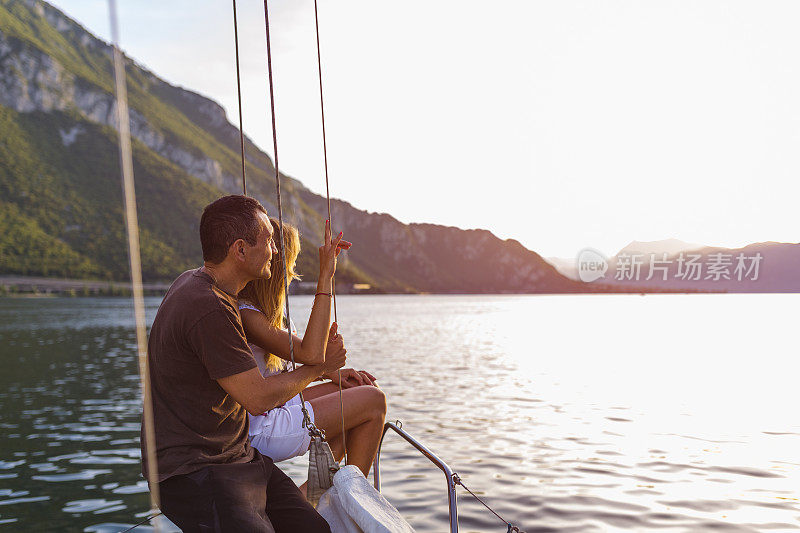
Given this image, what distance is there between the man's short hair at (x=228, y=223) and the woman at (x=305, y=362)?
432mm

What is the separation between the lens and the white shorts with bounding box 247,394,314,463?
153 inches

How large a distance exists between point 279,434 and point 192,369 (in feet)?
3.16

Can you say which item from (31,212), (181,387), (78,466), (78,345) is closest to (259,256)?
(181,387)

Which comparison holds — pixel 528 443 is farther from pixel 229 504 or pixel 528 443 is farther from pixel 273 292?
pixel 229 504

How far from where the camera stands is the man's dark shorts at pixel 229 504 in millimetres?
3141

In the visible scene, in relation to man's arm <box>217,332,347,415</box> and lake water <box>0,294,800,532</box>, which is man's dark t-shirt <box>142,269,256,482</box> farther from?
lake water <box>0,294,800,532</box>

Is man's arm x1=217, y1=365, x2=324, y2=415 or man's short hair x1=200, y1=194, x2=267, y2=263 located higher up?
man's short hair x1=200, y1=194, x2=267, y2=263

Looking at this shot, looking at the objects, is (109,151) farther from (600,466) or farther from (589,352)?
(600,466)

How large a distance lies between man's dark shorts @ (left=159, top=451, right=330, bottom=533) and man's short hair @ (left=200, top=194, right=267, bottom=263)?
108 centimetres

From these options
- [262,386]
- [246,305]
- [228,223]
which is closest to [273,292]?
[246,305]

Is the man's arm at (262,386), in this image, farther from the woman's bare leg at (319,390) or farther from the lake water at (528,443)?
the lake water at (528,443)

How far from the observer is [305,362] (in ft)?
11.8

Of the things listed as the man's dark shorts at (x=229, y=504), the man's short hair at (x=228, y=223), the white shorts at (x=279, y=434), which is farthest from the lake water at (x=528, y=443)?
the man's short hair at (x=228, y=223)

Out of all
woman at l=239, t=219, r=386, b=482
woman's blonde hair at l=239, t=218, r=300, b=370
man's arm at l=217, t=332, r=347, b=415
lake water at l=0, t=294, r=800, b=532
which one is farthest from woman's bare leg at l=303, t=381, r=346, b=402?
lake water at l=0, t=294, r=800, b=532
